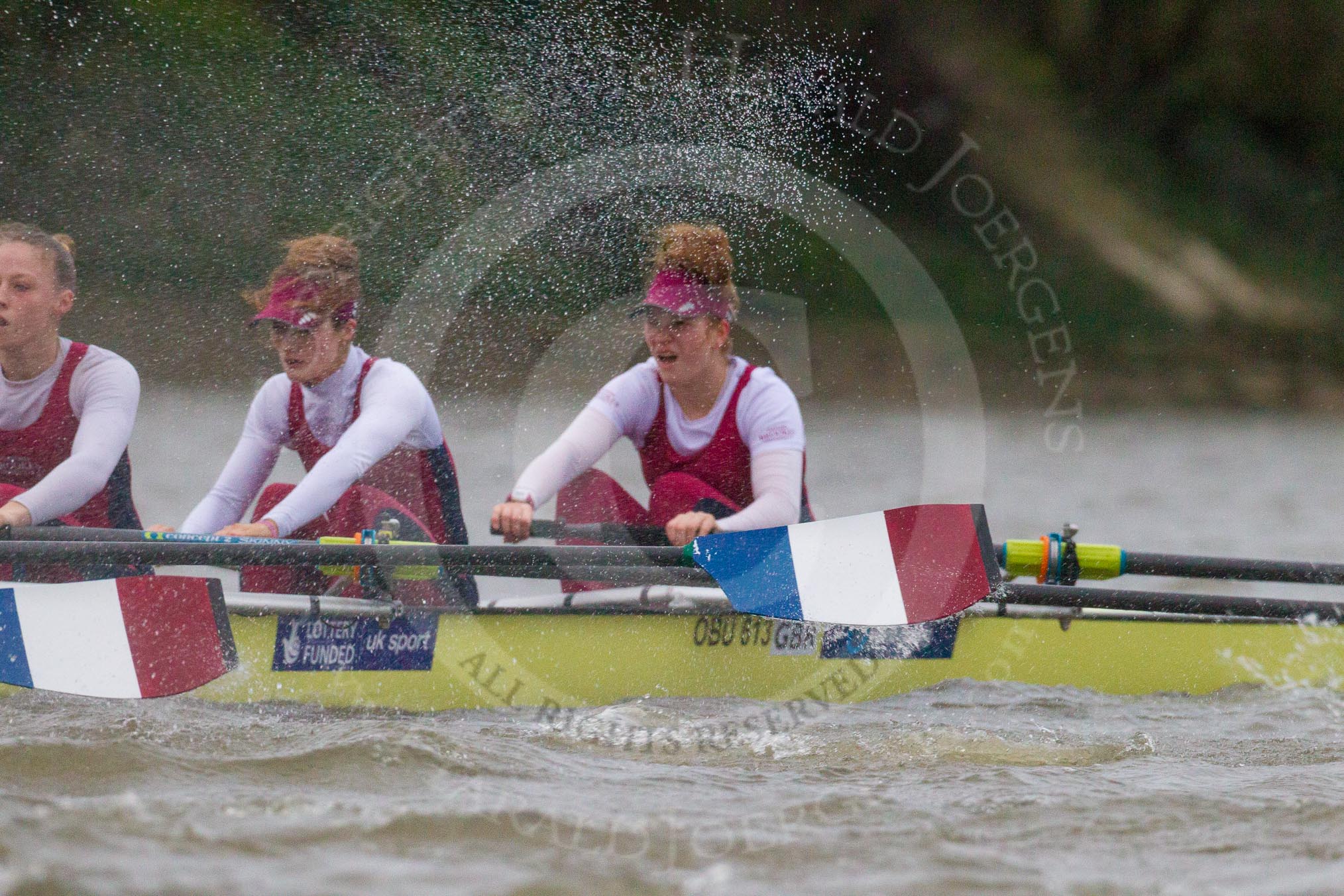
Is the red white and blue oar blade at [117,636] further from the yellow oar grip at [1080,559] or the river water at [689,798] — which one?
the yellow oar grip at [1080,559]

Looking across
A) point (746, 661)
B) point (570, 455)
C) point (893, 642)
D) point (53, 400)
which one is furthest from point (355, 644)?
point (893, 642)

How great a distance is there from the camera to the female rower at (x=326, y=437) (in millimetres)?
3168

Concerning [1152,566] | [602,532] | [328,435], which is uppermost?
[328,435]

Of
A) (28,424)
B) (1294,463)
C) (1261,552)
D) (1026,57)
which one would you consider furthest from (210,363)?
(1026,57)

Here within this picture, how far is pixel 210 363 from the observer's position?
5273 mm

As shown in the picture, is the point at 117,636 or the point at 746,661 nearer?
the point at 117,636

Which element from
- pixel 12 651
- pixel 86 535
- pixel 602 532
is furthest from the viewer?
pixel 602 532

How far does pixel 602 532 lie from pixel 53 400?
1.38m

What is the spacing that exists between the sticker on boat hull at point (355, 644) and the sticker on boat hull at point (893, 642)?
979 mm

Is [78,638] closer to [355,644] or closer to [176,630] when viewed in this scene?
[176,630]

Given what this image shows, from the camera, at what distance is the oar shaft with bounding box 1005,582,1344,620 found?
3277mm

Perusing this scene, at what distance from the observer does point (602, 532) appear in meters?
3.27

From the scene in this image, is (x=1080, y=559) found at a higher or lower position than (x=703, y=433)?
lower

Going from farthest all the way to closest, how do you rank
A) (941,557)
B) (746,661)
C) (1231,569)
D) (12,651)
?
(1231,569), (746,661), (941,557), (12,651)
